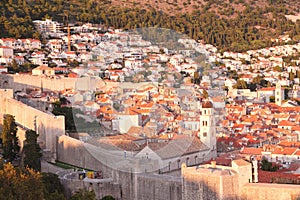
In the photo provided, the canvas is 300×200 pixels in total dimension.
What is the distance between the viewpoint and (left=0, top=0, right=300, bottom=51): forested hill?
47438mm

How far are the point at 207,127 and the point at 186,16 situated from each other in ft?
156

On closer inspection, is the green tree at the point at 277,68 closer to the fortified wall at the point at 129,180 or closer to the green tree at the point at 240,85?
the green tree at the point at 240,85

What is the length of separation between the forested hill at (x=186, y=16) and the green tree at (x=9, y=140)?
23159 mm

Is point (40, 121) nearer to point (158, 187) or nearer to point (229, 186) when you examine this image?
point (158, 187)

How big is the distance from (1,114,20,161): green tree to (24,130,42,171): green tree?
0.64 metres

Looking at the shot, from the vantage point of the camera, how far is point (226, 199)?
11555 millimetres

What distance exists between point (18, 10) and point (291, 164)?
108 feet

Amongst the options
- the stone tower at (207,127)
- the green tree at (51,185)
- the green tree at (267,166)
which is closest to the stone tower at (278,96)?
the stone tower at (207,127)

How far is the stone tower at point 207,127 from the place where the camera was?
15.7 meters

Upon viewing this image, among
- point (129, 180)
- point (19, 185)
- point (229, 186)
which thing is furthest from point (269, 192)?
point (19, 185)

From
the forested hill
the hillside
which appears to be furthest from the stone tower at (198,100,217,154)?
the hillside

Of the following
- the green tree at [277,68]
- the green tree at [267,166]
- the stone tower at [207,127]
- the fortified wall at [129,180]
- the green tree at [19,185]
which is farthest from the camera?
the green tree at [277,68]

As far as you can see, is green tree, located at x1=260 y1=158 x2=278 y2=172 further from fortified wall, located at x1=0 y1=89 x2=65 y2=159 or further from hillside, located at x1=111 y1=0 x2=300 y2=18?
hillside, located at x1=111 y1=0 x2=300 y2=18

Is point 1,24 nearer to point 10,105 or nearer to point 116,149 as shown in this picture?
point 10,105
